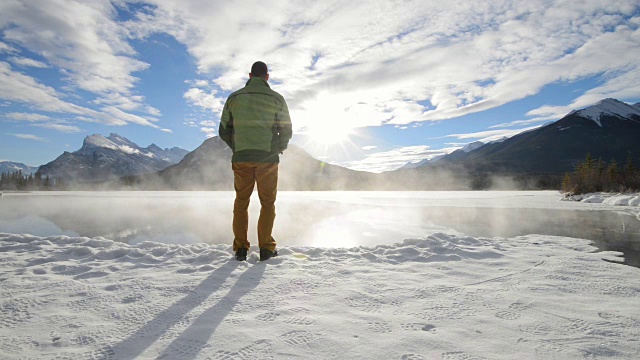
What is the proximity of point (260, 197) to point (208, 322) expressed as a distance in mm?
2512

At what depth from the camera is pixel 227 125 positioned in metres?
5.00

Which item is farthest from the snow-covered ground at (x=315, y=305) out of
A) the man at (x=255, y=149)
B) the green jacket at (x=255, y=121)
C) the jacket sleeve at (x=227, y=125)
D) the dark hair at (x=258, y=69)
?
the dark hair at (x=258, y=69)

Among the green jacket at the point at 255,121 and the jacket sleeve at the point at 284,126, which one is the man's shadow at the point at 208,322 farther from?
the jacket sleeve at the point at 284,126

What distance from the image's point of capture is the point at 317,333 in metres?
2.19

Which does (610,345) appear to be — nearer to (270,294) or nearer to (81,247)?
(270,294)

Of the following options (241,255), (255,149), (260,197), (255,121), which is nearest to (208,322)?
(241,255)

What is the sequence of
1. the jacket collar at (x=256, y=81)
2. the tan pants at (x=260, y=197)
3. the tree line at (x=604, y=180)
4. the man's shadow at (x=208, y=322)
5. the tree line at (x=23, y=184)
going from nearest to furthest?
the man's shadow at (x=208, y=322)
the tan pants at (x=260, y=197)
the jacket collar at (x=256, y=81)
the tree line at (x=604, y=180)
the tree line at (x=23, y=184)

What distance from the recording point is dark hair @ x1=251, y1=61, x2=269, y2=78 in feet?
16.4

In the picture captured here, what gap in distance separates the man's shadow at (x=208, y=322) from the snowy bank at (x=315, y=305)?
0.01 m

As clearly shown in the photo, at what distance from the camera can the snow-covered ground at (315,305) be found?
2.00 metres

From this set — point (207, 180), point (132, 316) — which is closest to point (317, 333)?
point (132, 316)

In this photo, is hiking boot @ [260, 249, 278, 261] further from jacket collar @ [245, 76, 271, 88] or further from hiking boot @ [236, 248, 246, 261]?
jacket collar @ [245, 76, 271, 88]

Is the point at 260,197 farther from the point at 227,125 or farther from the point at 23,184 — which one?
the point at 23,184

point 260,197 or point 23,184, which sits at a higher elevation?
point 23,184
